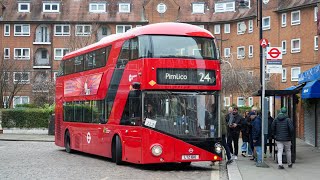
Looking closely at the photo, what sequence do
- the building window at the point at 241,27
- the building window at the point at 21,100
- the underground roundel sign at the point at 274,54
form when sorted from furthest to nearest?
the building window at the point at 21,100
the building window at the point at 241,27
the underground roundel sign at the point at 274,54

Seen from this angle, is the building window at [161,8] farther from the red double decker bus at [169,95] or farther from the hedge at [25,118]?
the red double decker bus at [169,95]

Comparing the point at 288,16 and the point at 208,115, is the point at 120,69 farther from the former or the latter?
the point at 288,16

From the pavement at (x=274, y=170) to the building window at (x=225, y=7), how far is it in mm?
48374

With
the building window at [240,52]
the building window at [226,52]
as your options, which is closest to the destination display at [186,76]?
the building window at [240,52]

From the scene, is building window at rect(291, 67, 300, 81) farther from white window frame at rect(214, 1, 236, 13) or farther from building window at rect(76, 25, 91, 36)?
building window at rect(76, 25, 91, 36)

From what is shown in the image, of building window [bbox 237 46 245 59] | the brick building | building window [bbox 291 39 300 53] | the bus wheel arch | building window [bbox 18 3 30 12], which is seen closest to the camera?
the bus wheel arch

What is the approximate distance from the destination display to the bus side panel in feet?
4.96

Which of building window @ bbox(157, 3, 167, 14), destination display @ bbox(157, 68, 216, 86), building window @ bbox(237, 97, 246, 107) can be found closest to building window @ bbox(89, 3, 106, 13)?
building window @ bbox(157, 3, 167, 14)

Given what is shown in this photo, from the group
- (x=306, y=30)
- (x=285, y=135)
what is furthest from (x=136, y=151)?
(x=306, y=30)

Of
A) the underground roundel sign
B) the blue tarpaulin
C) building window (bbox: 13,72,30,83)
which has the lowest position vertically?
the blue tarpaulin

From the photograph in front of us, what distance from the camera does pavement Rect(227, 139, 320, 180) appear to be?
49.4 feet

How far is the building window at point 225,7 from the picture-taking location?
67938mm

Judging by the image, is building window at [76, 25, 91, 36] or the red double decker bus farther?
building window at [76, 25, 91, 36]

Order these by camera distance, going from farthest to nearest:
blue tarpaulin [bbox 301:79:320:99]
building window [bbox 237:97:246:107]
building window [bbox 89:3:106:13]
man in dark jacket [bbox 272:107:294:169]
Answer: building window [bbox 89:3:106:13], building window [bbox 237:97:246:107], blue tarpaulin [bbox 301:79:320:99], man in dark jacket [bbox 272:107:294:169]
